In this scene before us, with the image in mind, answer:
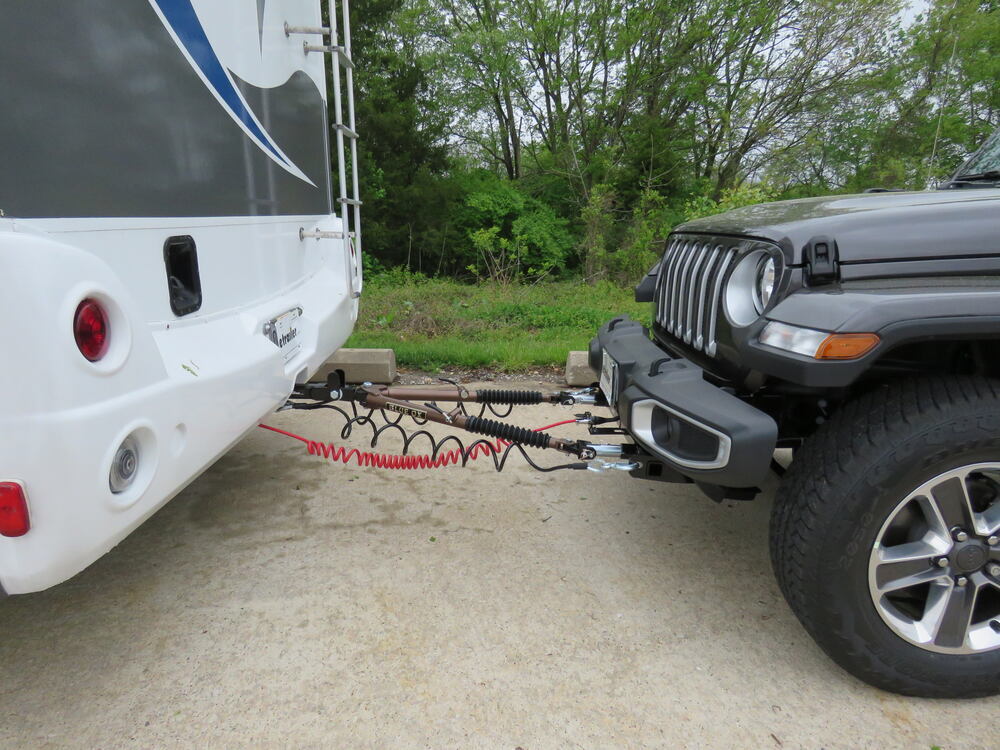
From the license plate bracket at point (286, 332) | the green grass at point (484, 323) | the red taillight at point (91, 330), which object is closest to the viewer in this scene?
the red taillight at point (91, 330)

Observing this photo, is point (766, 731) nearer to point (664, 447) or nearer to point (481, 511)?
point (664, 447)

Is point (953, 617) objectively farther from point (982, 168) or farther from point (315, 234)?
point (315, 234)

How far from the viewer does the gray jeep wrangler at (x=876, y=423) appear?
1.67 m

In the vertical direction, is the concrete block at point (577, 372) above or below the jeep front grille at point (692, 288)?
below

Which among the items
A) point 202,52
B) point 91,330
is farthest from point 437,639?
point 202,52

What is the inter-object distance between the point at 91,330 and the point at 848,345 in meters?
1.78

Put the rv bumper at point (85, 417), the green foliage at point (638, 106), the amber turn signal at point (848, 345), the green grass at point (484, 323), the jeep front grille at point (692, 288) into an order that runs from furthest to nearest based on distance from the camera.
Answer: the green foliage at point (638, 106) < the green grass at point (484, 323) < the jeep front grille at point (692, 288) < the amber turn signal at point (848, 345) < the rv bumper at point (85, 417)

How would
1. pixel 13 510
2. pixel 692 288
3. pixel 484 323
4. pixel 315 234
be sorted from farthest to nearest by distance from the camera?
pixel 484 323 → pixel 315 234 → pixel 692 288 → pixel 13 510

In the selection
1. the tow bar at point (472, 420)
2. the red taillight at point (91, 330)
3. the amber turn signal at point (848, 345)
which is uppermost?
the red taillight at point (91, 330)

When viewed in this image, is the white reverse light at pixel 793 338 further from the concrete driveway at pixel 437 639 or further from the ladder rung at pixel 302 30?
the ladder rung at pixel 302 30

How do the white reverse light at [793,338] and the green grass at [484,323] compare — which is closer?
the white reverse light at [793,338]

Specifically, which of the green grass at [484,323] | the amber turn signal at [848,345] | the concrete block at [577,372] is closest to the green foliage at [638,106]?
the green grass at [484,323]

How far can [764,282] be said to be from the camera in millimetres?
1954

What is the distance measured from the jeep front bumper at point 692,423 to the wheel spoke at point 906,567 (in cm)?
44
